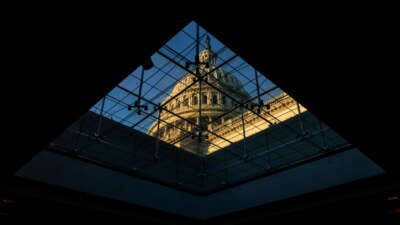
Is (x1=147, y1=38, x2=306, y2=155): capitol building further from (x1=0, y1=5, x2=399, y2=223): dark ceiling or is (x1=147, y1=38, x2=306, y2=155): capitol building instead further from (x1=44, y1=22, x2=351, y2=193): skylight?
(x1=0, y1=5, x2=399, y2=223): dark ceiling

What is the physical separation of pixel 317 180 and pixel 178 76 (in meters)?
9.21

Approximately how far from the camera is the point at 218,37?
4898 millimetres

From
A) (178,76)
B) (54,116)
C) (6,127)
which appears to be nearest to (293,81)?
(54,116)

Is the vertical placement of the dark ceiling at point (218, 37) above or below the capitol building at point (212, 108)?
below

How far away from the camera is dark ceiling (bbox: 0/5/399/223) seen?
4.52 meters

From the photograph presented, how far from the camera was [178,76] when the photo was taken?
59.8 ft

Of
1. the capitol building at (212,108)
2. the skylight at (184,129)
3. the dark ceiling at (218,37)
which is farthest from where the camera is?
the capitol building at (212,108)

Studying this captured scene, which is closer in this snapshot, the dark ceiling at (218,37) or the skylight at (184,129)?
the dark ceiling at (218,37)

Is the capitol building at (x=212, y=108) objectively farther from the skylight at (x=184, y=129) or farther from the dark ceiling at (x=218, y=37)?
the dark ceiling at (x=218, y=37)

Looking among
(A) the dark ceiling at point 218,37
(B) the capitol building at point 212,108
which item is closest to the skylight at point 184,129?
(B) the capitol building at point 212,108

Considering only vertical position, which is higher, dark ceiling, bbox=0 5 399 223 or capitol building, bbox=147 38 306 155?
capitol building, bbox=147 38 306 155

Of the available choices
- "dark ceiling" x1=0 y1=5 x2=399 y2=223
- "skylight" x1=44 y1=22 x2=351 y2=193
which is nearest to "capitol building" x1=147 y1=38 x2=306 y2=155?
"skylight" x1=44 y1=22 x2=351 y2=193

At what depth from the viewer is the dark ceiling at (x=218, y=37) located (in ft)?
14.8

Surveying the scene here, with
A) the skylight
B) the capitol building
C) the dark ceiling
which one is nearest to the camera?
the dark ceiling
